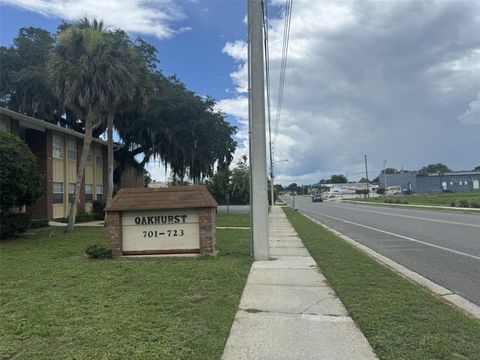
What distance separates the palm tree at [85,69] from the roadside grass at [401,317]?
528 inches

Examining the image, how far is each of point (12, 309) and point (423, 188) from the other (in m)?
152

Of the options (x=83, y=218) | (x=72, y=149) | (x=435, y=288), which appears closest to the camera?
(x=435, y=288)

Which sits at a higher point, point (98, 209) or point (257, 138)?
point (257, 138)

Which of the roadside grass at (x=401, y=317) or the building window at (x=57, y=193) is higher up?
the building window at (x=57, y=193)

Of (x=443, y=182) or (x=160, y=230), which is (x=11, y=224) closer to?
(x=160, y=230)

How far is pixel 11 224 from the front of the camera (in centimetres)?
1638

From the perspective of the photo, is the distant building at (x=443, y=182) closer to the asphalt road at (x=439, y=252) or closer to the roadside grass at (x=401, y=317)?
the asphalt road at (x=439, y=252)

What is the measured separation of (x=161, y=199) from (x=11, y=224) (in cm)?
838

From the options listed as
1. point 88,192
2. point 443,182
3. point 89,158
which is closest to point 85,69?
point 89,158

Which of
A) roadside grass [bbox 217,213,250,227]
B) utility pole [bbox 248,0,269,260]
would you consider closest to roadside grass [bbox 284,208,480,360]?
utility pole [bbox 248,0,269,260]

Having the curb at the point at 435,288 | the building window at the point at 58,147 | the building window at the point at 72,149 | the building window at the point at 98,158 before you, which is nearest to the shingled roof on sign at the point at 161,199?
the curb at the point at 435,288

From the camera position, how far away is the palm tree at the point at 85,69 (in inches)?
720

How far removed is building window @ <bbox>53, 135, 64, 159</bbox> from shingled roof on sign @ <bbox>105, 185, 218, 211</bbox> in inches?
721

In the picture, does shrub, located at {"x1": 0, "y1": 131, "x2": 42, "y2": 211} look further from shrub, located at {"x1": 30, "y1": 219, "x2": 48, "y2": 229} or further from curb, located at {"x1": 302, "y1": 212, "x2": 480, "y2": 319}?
curb, located at {"x1": 302, "y1": 212, "x2": 480, "y2": 319}
